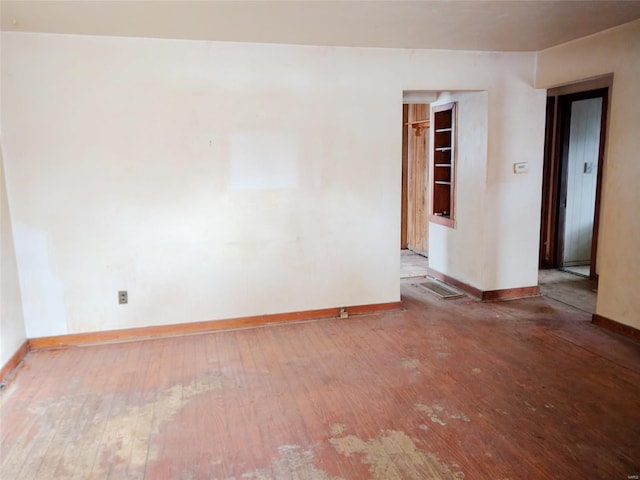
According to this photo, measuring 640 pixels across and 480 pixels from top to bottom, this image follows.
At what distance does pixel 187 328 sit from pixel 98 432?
145 centimetres

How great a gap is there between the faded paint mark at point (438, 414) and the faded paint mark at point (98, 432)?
1.30 metres

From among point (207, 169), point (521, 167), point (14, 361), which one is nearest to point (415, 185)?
point (521, 167)

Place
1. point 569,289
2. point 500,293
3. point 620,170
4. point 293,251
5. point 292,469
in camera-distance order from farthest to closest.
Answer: point 569,289 → point 500,293 → point 293,251 → point 620,170 → point 292,469

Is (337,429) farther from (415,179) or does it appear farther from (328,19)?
(415,179)

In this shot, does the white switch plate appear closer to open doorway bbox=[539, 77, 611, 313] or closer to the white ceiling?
the white ceiling

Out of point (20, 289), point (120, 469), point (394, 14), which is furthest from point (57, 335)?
point (394, 14)

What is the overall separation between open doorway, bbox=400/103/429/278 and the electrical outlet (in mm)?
3716

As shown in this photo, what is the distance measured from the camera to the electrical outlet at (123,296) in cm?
374

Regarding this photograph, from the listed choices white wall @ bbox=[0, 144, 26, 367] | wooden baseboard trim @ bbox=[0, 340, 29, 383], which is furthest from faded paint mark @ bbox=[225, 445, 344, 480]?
white wall @ bbox=[0, 144, 26, 367]

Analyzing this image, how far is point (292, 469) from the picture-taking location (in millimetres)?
2166

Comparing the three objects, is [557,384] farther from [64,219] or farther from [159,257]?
[64,219]

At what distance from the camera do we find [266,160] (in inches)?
154

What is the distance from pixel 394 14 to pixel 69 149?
2.55 metres

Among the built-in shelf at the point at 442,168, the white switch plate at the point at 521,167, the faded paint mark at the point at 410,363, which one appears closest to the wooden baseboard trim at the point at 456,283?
the built-in shelf at the point at 442,168
